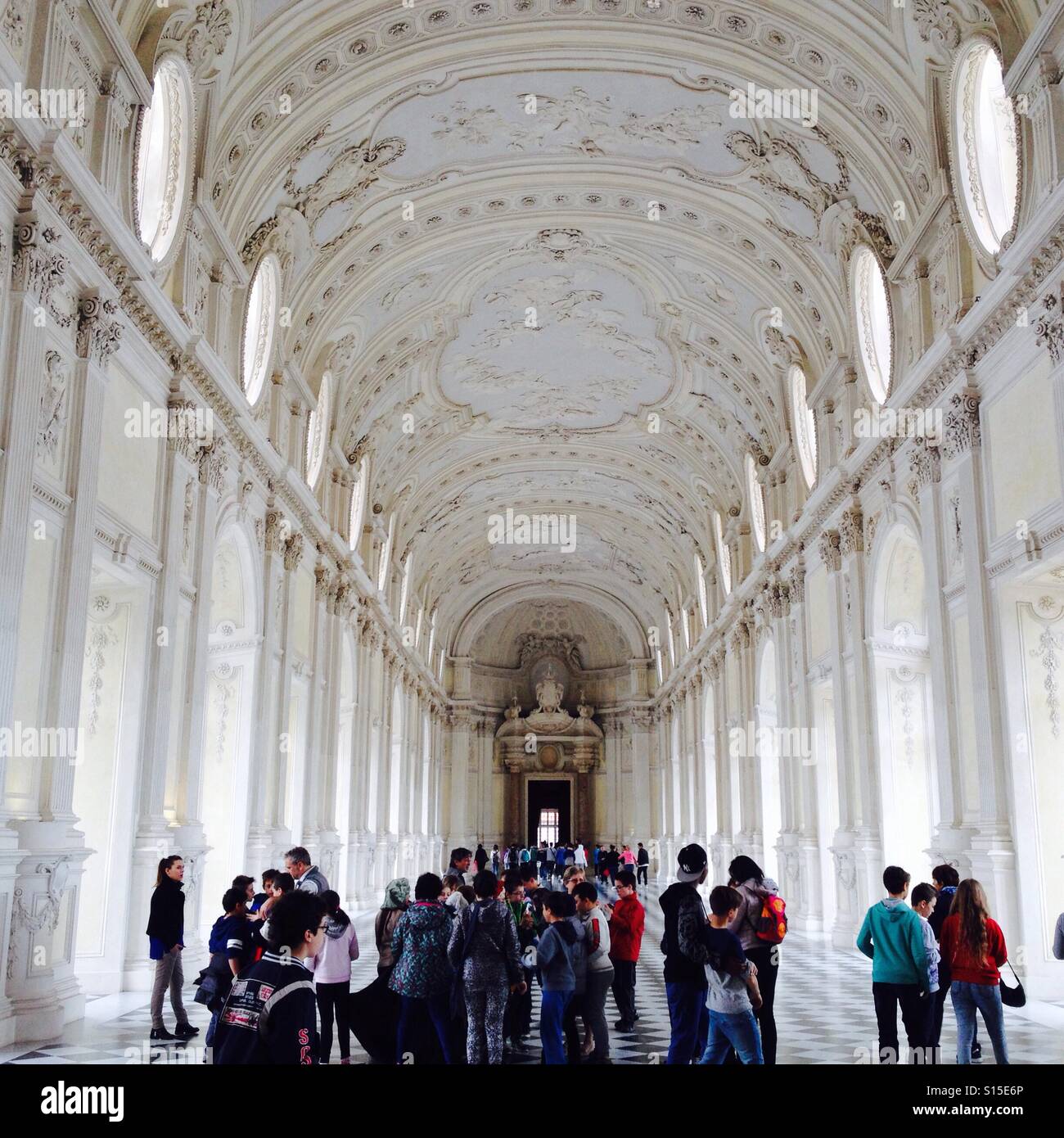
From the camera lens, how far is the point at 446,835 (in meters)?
44.1

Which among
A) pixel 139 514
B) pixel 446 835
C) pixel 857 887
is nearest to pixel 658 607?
pixel 446 835

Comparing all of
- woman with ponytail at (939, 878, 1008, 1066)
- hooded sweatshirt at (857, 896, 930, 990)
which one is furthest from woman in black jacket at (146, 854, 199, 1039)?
woman with ponytail at (939, 878, 1008, 1066)

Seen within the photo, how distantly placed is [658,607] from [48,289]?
112ft

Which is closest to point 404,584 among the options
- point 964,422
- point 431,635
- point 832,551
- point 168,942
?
point 431,635

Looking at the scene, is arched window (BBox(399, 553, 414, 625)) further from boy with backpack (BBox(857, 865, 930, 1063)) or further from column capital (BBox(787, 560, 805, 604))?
boy with backpack (BBox(857, 865, 930, 1063))

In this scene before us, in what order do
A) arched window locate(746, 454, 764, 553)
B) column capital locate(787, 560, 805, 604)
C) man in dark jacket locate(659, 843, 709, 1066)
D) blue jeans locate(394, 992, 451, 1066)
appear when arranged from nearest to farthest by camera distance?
man in dark jacket locate(659, 843, 709, 1066), blue jeans locate(394, 992, 451, 1066), column capital locate(787, 560, 805, 604), arched window locate(746, 454, 764, 553)

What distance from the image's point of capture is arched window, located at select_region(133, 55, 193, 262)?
12.4 m

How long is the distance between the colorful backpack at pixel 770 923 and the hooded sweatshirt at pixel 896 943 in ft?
1.60

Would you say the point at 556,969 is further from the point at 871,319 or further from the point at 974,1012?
the point at 871,319

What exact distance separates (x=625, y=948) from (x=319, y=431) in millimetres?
13651

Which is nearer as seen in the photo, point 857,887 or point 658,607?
point 857,887

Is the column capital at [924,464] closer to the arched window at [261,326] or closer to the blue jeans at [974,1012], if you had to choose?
the blue jeans at [974,1012]

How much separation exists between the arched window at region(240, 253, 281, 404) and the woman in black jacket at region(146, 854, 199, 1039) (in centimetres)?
895

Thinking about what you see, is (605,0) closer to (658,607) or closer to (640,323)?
(640,323)
